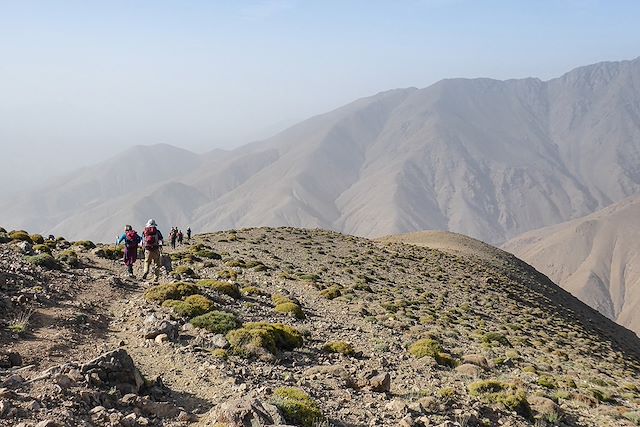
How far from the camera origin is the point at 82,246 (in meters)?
39.3

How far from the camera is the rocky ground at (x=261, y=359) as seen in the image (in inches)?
390

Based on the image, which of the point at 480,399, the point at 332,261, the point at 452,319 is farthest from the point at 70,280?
the point at 332,261

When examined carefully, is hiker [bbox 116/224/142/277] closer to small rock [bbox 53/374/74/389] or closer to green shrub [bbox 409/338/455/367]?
green shrub [bbox 409/338/455/367]

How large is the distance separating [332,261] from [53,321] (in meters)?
36.4

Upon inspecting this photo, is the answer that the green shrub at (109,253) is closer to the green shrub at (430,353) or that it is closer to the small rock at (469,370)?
the green shrub at (430,353)

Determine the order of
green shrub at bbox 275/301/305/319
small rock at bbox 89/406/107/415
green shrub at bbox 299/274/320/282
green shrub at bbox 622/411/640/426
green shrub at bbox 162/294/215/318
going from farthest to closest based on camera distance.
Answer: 1. green shrub at bbox 299/274/320/282
2. green shrub at bbox 275/301/305/319
3. green shrub at bbox 162/294/215/318
4. green shrub at bbox 622/411/640/426
5. small rock at bbox 89/406/107/415

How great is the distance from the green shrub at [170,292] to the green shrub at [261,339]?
4196 millimetres

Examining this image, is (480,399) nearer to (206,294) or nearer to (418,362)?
(418,362)

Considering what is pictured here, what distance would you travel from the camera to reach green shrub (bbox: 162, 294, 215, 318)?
17797mm

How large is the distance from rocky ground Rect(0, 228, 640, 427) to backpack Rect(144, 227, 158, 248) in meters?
1.89

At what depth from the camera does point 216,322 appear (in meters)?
16.7

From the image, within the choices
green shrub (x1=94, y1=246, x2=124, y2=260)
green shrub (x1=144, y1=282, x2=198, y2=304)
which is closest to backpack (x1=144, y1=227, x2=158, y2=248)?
green shrub (x1=144, y1=282, x2=198, y2=304)

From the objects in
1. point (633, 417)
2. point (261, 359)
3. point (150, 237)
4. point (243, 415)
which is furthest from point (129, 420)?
point (633, 417)

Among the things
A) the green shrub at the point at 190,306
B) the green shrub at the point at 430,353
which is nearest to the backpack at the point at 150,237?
the green shrub at the point at 190,306
